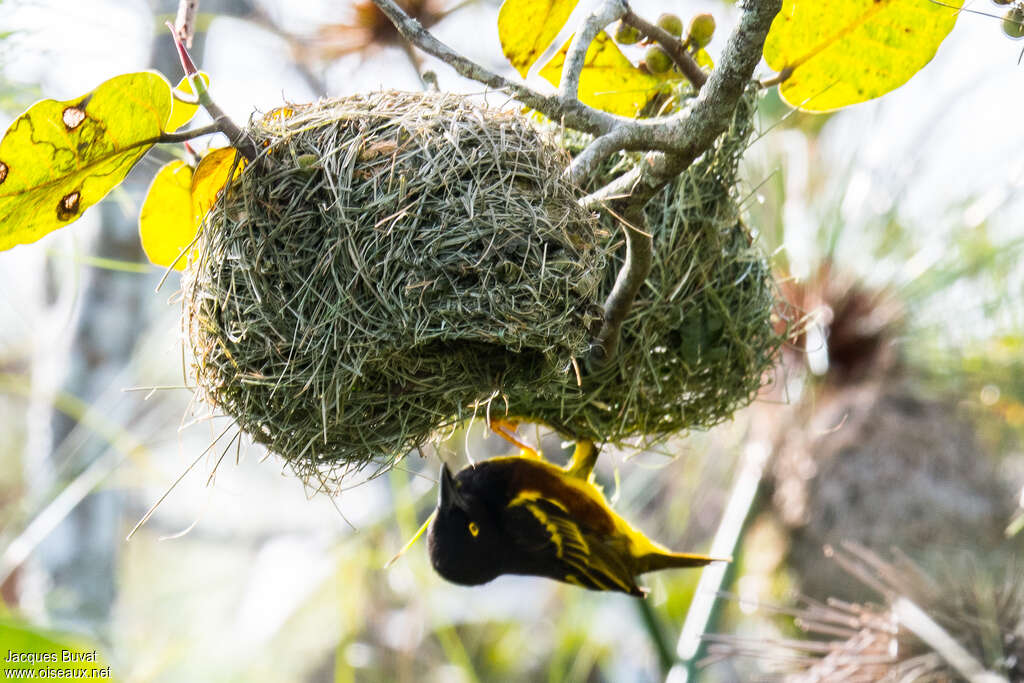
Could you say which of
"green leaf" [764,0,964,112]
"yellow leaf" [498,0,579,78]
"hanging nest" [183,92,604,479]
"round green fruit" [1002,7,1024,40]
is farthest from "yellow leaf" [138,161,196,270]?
"round green fruit" [1002,7,1024,40]

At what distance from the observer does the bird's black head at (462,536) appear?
7.09ft

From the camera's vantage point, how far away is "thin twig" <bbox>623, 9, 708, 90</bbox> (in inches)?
67.2

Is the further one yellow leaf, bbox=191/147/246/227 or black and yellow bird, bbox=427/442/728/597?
black and yellow bird, bbox=427/442/728/597

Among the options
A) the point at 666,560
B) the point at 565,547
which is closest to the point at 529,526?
the point at 565,547

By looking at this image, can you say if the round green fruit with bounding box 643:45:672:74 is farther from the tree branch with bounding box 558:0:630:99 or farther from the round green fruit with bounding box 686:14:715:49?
the tree branch with bounding box 558:0:630:99

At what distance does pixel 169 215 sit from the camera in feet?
5.37

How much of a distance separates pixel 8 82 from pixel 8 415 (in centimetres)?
800

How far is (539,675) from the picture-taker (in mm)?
7699

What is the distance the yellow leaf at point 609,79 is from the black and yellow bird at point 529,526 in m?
0.80

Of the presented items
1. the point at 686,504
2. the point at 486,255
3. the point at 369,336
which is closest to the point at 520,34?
the point at 486,255

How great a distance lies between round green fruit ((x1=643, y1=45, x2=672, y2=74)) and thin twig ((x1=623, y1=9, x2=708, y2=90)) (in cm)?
4

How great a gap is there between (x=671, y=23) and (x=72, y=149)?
1.15 m

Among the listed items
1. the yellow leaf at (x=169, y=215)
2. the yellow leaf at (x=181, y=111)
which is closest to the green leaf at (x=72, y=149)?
the yellow leaf at (x=181, y=111)

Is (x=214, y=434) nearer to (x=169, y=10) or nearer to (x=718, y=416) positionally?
(x=718, y=416)
